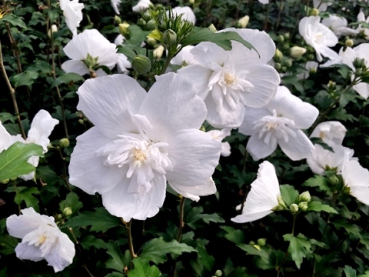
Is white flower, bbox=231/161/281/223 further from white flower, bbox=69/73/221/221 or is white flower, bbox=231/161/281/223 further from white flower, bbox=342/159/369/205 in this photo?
white flower, bbox=69/73/221/221

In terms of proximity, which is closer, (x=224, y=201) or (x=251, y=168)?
(x=224, y=201)

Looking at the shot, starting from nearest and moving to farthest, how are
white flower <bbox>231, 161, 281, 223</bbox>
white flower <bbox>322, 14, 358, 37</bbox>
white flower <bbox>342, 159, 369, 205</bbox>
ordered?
white flower <bbox>231, 161, 281, 223</bbox>, white flower <bbox>342, 159, 369, 205</bbox>, white flower <bbox>322, 14, 358, 37</bbox>

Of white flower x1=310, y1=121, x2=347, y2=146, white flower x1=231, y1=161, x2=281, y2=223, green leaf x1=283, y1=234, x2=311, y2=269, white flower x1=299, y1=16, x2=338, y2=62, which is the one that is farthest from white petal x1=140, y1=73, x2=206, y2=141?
white flower x1=299, y1=16, x2=338, y2=62

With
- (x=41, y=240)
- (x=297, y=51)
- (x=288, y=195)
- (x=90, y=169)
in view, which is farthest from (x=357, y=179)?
(x=41, y=240)

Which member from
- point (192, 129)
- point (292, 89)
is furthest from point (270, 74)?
point (292, 89)

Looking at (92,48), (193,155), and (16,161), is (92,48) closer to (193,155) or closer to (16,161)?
(193,155)

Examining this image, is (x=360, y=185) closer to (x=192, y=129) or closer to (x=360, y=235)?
(x=360, y=235)

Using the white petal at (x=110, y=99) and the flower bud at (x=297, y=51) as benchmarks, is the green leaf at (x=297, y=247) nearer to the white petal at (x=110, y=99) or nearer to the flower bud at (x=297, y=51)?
the white petal at (x=110, y=99)
